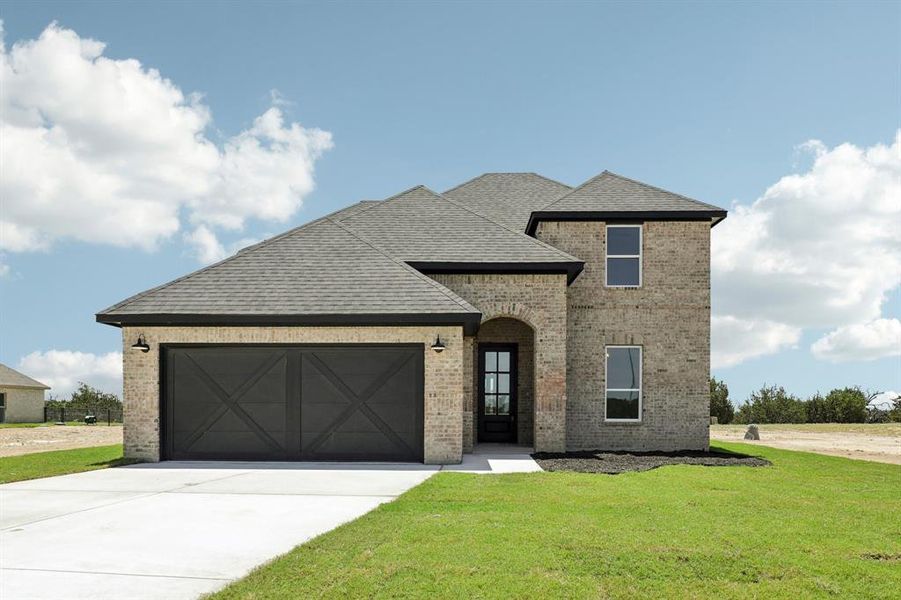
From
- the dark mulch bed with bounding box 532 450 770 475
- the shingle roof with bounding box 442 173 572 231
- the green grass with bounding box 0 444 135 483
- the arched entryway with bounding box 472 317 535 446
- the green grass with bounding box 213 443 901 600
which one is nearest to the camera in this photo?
the green grass with bounding box 213 443 901 600

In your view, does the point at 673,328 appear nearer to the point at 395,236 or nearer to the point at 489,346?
the point at 489,346

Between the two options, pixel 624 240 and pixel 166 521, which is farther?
pixel 624 240

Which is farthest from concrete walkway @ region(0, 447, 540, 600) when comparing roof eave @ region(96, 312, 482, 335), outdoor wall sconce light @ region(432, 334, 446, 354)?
roof eave @ region(96, 312, 482, 335)

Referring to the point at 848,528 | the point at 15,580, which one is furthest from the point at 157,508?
the point at 848,528

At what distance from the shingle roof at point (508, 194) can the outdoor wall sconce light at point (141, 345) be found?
1007cm

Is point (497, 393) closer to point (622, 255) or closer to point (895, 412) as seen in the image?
point (622, 255)

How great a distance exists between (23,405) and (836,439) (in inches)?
1748

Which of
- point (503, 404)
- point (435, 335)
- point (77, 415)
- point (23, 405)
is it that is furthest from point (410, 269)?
point (77, 415)

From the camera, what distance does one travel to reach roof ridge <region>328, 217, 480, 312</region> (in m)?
14.0

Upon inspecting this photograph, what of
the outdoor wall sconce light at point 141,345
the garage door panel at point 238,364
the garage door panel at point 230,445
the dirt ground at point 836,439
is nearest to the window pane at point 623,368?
the dirt ground at point 836,439

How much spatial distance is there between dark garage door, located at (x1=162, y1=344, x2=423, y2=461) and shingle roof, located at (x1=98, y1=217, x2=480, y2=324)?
0.81m

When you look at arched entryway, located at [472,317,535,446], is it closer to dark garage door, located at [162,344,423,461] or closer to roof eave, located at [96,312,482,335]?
roof eave, located at [96,312,482,335]

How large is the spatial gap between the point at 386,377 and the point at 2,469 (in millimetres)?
7729

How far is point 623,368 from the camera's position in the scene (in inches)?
689
